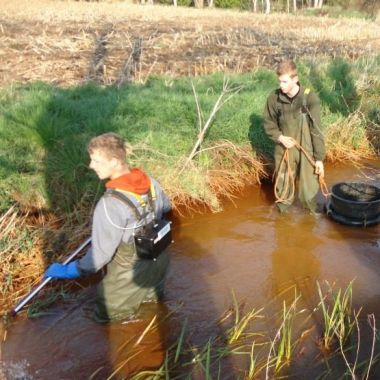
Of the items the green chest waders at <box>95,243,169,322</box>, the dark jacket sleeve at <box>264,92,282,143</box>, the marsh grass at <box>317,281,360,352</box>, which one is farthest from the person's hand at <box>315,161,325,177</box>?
the green chest waders at <box>95,243,169,322</box>

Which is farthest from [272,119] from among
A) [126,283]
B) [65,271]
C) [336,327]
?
[65,271]

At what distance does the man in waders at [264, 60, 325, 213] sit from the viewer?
518 centimetres

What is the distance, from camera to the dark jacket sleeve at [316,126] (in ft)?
17.0

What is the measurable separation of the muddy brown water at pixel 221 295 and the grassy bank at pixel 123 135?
56cm

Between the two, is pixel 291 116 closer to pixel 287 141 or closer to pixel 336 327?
pixel 287 141

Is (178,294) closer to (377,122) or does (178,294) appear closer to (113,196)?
(113,196)

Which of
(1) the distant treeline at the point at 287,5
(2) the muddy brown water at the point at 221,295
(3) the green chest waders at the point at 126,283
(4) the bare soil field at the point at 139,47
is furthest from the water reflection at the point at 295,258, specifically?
(1) the distant treeline at the point at 287,5

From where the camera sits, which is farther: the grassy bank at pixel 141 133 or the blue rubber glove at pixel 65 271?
the grassy bank at pixel 141 133

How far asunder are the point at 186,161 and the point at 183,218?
0.73 meters

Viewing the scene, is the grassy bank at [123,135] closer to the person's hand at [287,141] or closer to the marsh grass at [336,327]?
the person's hand at [287,141]

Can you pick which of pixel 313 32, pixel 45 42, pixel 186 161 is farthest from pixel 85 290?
pixel 313 32

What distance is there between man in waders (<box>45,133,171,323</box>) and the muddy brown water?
0.33m

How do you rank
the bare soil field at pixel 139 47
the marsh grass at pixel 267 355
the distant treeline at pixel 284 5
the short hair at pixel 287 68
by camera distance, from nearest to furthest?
the marsh grass at pixel 267 355, the short hair at pixel 287 68, the bare soil field at pixel 139 47, the distant treeline at pixel 284 5

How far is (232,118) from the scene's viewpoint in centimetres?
686
